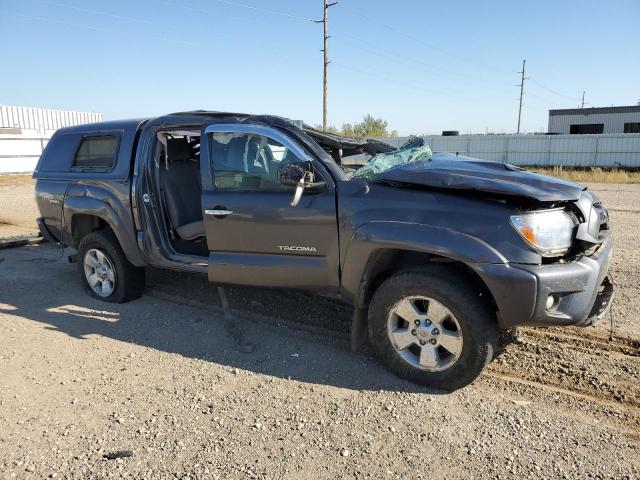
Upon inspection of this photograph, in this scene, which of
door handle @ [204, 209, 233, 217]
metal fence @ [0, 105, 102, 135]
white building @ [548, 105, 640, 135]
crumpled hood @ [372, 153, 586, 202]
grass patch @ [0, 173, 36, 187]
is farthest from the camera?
metal fence @ [0, 105, 102, 135]

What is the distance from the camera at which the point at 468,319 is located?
132 inches

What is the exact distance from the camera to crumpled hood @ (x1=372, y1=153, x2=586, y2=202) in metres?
3.25

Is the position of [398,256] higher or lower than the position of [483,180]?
lower

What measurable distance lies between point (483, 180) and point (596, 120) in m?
44.7

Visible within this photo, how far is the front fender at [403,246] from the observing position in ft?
10.7

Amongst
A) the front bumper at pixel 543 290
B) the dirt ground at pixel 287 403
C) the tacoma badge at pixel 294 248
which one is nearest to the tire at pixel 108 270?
the dirt ground at pixel 287 403

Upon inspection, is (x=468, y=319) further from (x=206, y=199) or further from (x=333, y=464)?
(x=206, y=199)

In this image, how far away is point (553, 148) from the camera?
3256 centimetres

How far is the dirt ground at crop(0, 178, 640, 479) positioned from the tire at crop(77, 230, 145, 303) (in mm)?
406

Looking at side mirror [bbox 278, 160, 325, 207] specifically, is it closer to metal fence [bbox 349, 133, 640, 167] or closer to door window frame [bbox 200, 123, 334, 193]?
door window frame [bbox 200, 123, 334, 193]

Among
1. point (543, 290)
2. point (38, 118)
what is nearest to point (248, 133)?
point (543, 290)

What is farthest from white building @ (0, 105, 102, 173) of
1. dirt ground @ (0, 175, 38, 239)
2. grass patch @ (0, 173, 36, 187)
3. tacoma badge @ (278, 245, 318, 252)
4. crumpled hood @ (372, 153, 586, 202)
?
crumpled hood @ (372, 153, 586, 202)

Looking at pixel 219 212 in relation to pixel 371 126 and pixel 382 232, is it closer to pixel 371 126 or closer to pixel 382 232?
pixel 382 232

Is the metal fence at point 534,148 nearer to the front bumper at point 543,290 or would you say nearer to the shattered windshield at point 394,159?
the shattered windshield at point 394,159
